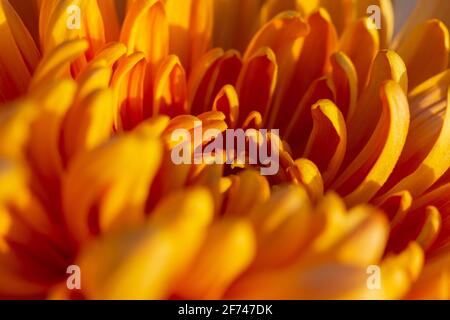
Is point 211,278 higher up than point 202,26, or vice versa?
point 202,26

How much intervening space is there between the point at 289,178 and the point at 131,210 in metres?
0.16

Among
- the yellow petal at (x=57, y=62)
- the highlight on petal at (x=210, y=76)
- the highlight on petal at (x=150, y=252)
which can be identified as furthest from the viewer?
the highlight on petal at (x=210, y=76)

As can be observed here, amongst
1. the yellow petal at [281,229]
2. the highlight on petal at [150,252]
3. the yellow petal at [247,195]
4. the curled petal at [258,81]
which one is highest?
the curled petal at [258,81]

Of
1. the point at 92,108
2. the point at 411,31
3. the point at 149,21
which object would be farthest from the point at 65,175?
the point at 411,31

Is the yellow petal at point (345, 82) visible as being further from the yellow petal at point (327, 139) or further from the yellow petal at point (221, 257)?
the yellow petal at point (221, 257)

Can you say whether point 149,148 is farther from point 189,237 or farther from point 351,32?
point 351,32

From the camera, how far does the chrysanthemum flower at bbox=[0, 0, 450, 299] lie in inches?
15.6

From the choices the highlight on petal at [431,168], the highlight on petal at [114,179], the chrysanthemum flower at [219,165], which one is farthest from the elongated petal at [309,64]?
the highlight on petal at [114,179]

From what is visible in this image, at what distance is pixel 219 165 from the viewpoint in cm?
50

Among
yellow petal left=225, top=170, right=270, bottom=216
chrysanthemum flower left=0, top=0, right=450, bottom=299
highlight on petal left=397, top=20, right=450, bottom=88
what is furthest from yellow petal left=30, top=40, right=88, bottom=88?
highlight on petal left=397, top=20, right=450, bottom=88

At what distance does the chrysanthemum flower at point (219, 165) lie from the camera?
0.40 metres

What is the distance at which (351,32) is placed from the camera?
0.60 metres
